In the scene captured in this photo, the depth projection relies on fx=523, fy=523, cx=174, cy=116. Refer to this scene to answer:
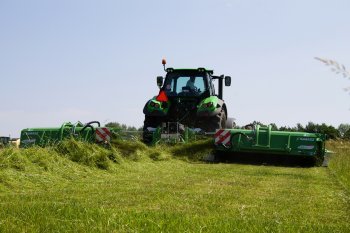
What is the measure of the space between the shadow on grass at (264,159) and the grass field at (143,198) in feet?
11.4

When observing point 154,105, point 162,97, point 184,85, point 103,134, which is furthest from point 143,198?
point 184,85

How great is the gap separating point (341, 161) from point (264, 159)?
5.55 feet

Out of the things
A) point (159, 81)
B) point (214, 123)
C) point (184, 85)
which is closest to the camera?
point (214, 123)

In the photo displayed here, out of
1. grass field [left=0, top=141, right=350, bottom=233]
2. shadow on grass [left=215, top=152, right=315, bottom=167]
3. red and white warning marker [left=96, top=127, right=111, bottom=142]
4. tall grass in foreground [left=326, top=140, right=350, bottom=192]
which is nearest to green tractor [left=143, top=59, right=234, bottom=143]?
shadow on grass [left=215, top=152, right=315, bottom=167]

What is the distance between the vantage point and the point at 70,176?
6.61m

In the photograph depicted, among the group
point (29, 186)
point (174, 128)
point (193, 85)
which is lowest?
point (29, 186)

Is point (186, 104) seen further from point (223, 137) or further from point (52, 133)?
point (52, 133)

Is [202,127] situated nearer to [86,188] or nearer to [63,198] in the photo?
[86,188]

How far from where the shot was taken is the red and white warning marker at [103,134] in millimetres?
11406

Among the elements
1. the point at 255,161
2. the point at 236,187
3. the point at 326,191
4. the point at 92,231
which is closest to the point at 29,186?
the point at 236,187

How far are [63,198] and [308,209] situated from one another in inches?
83.8

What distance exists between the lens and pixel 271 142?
11406 millimetres

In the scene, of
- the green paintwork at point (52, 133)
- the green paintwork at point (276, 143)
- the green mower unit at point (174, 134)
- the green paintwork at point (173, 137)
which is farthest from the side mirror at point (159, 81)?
the green paintwork at point (276, 143)

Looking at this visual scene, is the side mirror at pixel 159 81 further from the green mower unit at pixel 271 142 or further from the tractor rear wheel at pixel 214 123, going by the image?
the green mower unit at pixel 271 142
